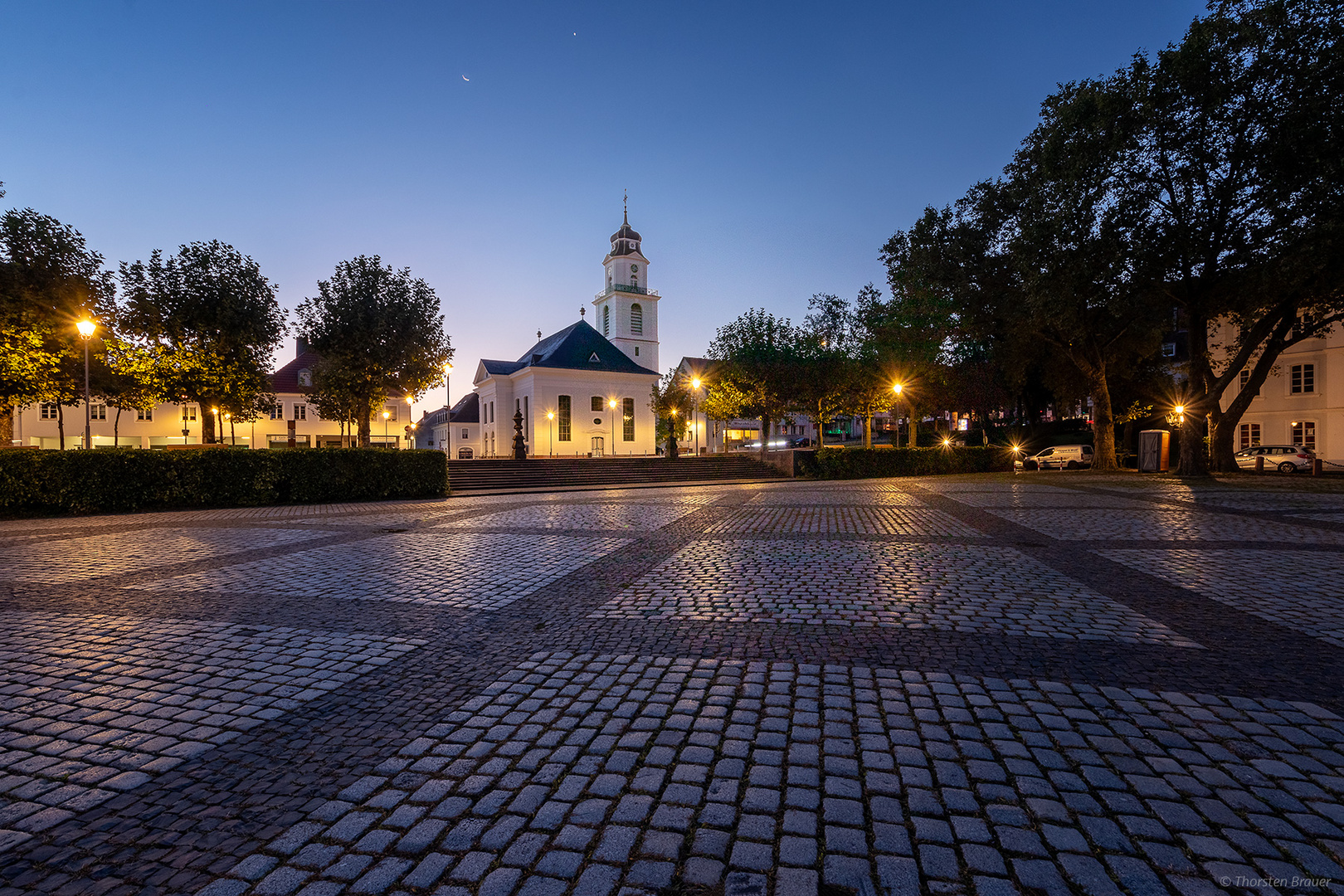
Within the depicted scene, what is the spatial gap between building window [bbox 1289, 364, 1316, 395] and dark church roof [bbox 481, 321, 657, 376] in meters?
39.0

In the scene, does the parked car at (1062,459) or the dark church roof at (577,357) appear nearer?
the parked car at (1062,459)

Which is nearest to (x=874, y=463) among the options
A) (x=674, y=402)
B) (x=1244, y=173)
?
(x=1244, y=173)

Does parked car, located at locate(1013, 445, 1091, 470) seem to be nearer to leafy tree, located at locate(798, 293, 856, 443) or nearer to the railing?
leafy tree, located at locate(798, 293, 856, 443)

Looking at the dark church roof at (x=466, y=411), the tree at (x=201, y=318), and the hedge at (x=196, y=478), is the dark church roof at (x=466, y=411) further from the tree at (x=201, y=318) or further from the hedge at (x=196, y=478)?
the hedge at (x=196, y=478)

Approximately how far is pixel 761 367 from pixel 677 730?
108ft

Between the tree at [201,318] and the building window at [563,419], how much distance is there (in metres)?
21.3

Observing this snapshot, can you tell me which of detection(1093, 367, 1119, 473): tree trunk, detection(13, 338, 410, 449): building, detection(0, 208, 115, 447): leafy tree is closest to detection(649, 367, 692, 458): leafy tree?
detection(13, 338, 410, 449): building

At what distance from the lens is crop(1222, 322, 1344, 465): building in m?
31.5

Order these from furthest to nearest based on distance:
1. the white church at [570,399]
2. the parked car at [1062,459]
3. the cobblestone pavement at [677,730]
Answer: the white church at [570,399]
the parked car at [1062,459]
the cobblestone pavement at [677,730]

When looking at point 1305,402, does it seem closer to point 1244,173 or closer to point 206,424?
point 1244,173

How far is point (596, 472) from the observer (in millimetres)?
30625

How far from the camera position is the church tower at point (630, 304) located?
60.2 meters

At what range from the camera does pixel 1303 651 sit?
445 centimetres

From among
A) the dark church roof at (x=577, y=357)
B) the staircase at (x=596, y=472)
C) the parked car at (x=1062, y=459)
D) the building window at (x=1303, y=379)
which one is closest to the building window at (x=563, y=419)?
the dark church roof at (x=577, y=357)
